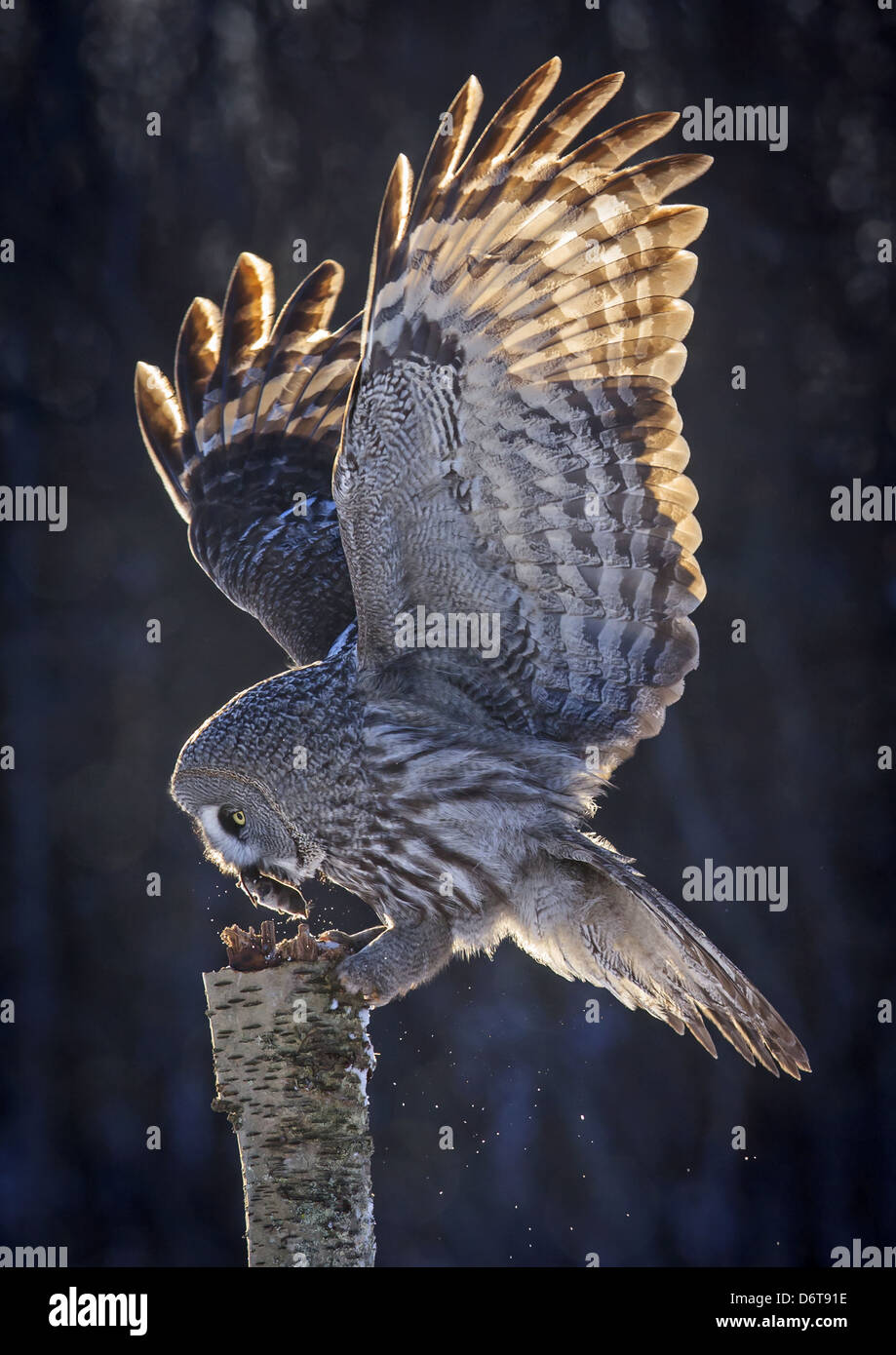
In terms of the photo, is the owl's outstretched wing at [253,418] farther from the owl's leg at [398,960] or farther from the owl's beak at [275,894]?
the owl's leg at [398,960]

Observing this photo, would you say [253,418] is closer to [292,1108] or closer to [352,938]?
[352,938]

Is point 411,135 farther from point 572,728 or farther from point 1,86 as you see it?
point 572,728

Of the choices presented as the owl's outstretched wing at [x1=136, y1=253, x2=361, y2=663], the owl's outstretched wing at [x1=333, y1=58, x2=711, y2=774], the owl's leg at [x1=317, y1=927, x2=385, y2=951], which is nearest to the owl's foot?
the owl's leg at [x1=317, y1=927, x2=385, y2=951]

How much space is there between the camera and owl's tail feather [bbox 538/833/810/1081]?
1.86 meters

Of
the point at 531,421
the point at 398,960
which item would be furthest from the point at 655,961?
the point at 531,421

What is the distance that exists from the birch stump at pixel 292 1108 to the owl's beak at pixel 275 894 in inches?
14.4

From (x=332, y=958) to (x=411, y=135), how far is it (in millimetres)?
2992

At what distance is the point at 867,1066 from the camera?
13.0ft

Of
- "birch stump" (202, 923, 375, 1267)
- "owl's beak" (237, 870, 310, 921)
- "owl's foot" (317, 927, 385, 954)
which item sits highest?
"owl's beak" (237, 870, 310, 921)

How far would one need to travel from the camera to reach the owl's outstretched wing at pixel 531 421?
5.60 feet

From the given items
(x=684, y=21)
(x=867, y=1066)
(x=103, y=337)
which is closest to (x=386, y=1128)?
(x=867, y=1066)

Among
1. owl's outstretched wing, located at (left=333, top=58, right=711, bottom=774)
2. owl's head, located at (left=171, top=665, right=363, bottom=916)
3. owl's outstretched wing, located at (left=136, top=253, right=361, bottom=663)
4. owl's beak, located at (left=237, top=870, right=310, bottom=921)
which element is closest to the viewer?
owl's outstretched wing, located at (left=333, top=58, right=711, bottom=774)

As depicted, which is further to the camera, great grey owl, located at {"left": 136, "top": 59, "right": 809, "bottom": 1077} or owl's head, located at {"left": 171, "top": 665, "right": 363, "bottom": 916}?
owl's head, located at {"left": 171, "top": 665, "right": 363, "bottom": 916}

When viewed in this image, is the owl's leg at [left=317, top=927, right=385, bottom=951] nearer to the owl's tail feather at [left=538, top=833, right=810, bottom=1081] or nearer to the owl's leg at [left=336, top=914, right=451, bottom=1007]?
the owl's leg at [left=336, top=914, right=451, bottom=1007]
